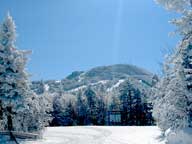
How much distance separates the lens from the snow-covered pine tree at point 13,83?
104 ft

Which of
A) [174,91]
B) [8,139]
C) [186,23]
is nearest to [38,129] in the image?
[8,139]

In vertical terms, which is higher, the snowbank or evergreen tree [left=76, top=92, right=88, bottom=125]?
evergreen tree [left=76, top=92, right=88, bottom=125]

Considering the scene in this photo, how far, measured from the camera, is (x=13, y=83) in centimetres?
3216

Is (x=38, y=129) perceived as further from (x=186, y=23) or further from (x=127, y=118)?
(x=127, y=118)

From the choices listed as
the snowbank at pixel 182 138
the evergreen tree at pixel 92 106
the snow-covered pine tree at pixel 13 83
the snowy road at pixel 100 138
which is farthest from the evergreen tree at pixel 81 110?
the snowbank at pixel 182 138

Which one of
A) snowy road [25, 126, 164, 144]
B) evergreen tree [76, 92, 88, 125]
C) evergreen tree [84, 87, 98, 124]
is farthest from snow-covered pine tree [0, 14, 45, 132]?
evergreen tree [76, 92, 88, 125]

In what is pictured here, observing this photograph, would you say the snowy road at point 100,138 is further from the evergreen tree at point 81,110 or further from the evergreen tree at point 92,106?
the evergreen tree at point 81,110

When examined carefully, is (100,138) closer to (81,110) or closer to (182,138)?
(182,138)

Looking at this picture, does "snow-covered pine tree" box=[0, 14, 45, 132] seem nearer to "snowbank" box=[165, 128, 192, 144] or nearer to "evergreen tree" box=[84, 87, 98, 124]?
"snowbank" box=[165, 128, 192, 144]

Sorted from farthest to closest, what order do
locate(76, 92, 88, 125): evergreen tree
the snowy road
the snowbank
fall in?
1. locate(76, 92, 88, 125): evergreen tree
2. the snowy road
3. the snowbank

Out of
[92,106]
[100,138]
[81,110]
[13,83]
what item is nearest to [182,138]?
[100,138]

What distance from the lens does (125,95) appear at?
290 ft

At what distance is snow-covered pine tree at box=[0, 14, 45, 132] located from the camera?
104 feet

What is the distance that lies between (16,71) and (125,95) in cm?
5814
